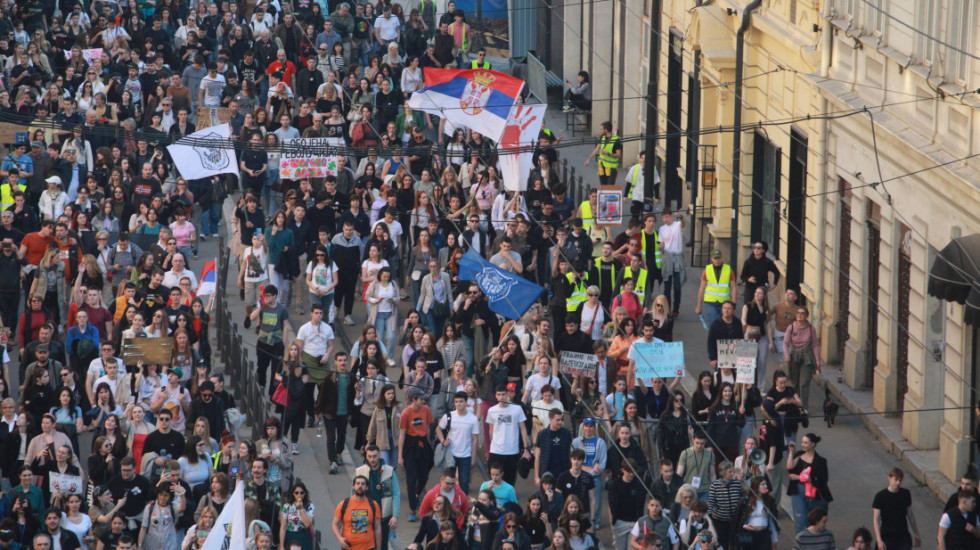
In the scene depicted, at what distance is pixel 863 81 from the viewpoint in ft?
80.9

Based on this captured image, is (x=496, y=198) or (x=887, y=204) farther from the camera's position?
(x=496, y=198)

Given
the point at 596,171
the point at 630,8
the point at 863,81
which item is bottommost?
the point at 596,171

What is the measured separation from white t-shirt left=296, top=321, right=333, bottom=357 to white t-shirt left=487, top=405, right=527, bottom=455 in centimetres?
261

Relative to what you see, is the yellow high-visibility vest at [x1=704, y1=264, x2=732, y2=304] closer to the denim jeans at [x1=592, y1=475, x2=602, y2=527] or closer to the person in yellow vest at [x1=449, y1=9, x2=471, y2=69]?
the denim jeans at [x1=592, y1=475, x2=602, y2=527]

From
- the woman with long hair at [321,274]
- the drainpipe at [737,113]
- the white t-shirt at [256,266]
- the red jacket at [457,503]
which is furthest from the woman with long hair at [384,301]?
the red jacket at [457,503]

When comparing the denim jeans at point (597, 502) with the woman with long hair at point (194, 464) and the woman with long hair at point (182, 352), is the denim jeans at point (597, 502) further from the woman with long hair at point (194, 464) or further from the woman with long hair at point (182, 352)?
the woman with long hair at point (182, 352)

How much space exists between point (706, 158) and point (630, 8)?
6.83m

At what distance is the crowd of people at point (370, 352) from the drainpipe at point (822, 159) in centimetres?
72

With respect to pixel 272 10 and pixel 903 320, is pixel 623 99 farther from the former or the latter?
pixel 903 320

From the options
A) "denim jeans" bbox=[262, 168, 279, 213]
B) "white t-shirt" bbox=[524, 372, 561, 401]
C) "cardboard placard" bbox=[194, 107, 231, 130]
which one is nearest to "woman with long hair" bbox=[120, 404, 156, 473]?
"white t-shirt" bbox=[524, 372, 561, 401]

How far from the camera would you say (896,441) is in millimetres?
22875

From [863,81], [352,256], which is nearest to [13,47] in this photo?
[352,256]

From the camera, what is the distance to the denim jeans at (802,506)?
19.7m

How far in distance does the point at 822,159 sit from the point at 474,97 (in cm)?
468
